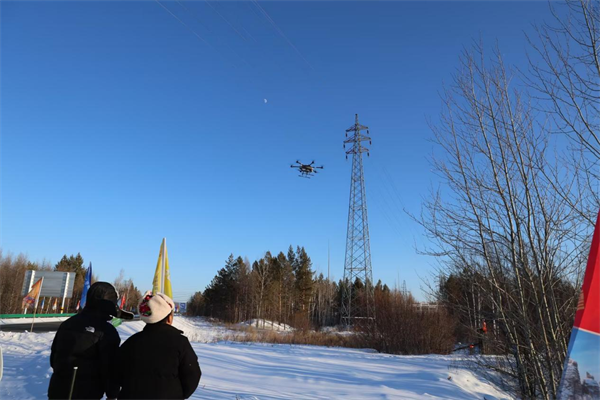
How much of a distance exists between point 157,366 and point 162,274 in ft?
16.0

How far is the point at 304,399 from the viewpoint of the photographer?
6.89 meters

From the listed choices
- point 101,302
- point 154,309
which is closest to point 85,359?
point 101,302

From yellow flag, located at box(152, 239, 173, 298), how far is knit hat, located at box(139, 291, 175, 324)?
14.8ft

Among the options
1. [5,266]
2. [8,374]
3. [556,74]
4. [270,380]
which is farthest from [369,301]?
[5,266]

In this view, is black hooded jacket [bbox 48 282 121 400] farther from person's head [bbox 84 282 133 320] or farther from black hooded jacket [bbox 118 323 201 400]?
black hooded jacket [bbox 118 323 201 400]

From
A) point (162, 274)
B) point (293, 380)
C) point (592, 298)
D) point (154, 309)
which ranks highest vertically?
point (162, 274)

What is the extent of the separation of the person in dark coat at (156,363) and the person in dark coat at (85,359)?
0.91 ft

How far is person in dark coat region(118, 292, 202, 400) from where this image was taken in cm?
267

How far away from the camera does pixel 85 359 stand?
3014 millimetres

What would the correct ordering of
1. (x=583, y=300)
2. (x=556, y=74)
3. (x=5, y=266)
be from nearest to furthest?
(x=583, y=300), (x=556, y=74), (x=5, y=266)

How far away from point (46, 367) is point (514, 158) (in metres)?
10.1

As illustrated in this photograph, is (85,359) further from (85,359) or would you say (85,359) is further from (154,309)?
(154,309)

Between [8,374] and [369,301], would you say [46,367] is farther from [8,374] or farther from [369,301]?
[369,301]

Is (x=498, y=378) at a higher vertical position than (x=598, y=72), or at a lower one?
lower
